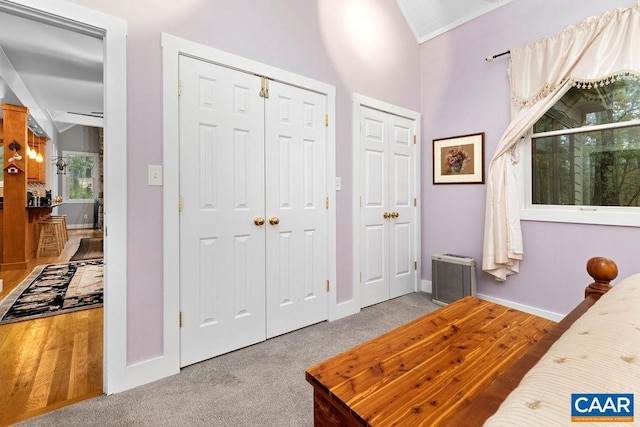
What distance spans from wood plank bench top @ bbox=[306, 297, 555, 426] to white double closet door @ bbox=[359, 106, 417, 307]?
1.67 metres

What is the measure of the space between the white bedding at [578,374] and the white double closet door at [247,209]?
1.95 meters

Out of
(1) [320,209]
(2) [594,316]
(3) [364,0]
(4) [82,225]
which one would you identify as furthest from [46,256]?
(2) [594,316]

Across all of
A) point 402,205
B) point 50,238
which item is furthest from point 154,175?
point 50,238

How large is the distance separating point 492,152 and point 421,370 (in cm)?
265

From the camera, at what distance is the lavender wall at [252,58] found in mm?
1845

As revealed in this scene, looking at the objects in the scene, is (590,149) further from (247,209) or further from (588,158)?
(247,209)

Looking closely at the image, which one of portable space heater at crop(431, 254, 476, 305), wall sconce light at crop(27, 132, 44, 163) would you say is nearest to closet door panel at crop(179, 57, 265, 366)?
portable space heater at crop(431, 254, 476, 305)

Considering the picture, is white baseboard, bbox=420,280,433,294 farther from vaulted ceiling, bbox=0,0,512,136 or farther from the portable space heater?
vaulted ceiling, bbox=0,0,512,136

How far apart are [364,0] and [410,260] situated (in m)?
2.74

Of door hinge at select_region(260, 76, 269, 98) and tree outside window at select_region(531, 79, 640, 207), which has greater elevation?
door hinge at select_region(260, 76, 269, 98)

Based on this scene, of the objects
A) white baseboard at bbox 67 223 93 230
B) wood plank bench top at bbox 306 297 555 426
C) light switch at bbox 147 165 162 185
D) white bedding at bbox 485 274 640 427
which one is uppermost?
light switch at bbox 147 165 162 185

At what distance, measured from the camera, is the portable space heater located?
3037mm

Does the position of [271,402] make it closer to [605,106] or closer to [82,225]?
[605,106]

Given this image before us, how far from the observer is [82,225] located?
9.41 metres
